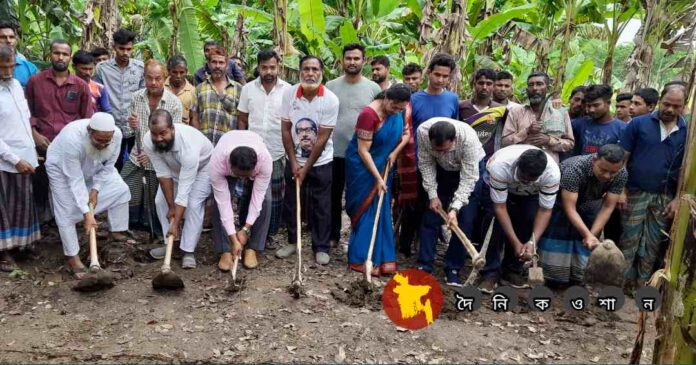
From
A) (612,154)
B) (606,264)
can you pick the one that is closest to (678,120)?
(612,154)

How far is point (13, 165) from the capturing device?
4312 millimetres

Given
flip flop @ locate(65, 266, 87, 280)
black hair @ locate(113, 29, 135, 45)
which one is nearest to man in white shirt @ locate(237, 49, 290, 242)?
black hair @ locate(113, 29, 135, 45)

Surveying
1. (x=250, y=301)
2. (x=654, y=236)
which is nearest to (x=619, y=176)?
(x=654, y=236)

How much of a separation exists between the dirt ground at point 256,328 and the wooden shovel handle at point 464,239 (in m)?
0.43

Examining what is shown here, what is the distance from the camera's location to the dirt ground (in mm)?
3477

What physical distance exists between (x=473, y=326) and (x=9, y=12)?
21.7 ft

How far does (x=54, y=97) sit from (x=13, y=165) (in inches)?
27.4

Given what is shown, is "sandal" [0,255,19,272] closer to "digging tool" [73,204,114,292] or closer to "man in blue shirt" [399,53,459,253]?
"digging tool" [73,204,114,292]

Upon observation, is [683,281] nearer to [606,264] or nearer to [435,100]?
[606,264]

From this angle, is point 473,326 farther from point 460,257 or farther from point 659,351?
point 659,351

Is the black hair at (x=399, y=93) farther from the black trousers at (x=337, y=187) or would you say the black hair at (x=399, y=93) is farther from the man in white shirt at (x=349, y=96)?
the black trousers at (x=337, y=187)

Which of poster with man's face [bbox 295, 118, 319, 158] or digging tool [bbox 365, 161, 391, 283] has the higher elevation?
poster with man's face [bbox 295, 118, 319, 158]

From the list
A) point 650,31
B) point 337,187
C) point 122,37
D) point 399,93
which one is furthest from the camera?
point 650,31

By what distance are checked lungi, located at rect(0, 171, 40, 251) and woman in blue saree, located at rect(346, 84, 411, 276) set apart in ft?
8.49
